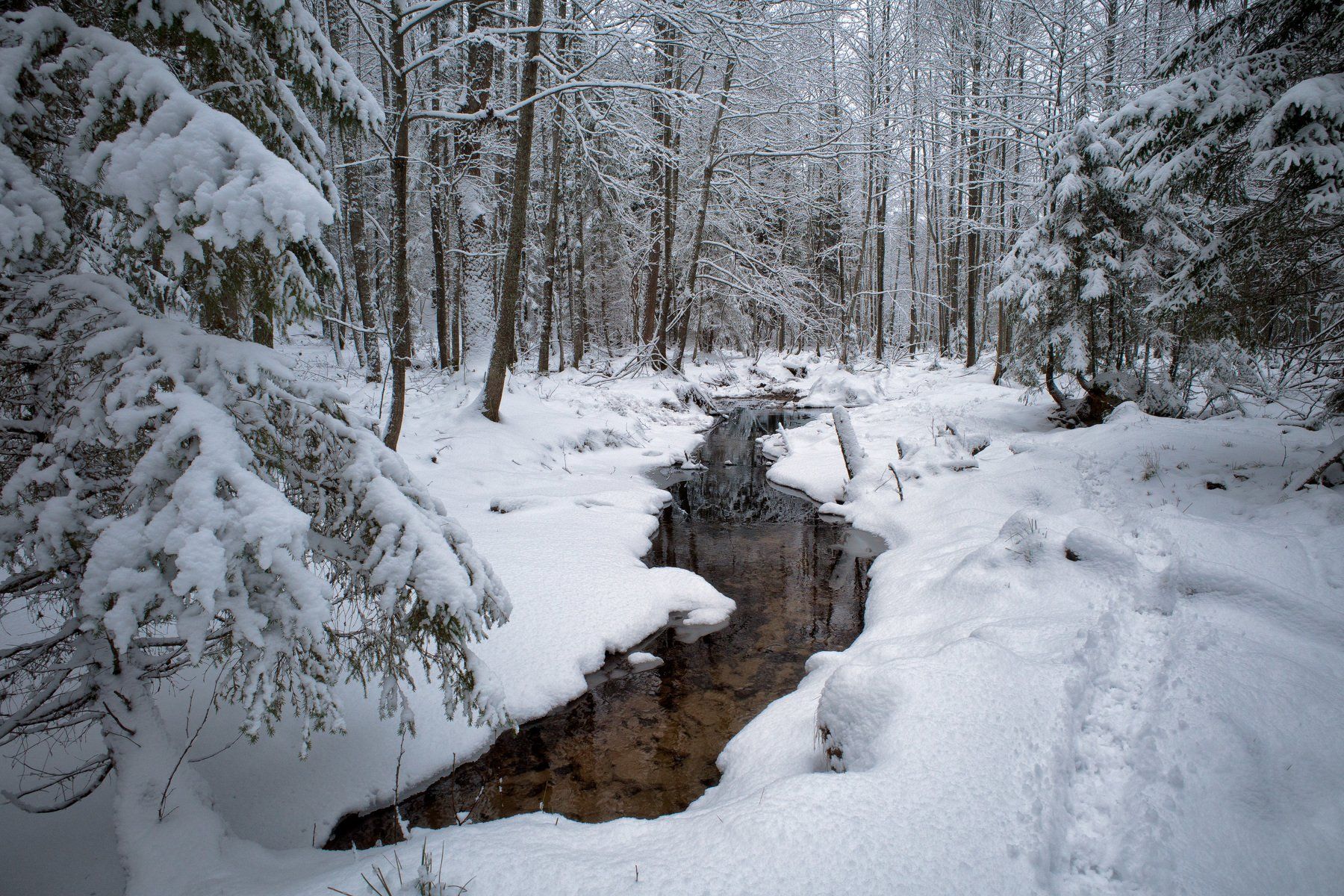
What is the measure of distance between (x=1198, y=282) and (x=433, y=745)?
873cm

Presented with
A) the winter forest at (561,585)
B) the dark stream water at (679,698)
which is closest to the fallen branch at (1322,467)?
the winter forest at (561,585)

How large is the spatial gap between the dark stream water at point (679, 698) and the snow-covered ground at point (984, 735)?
195mm

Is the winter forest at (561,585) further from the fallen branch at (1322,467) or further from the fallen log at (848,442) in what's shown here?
the fallen log at (848,442)

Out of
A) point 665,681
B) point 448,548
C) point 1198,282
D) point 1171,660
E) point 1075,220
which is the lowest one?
point 665,681

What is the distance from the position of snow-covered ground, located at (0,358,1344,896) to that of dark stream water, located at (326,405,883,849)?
Result: 0.19 meters

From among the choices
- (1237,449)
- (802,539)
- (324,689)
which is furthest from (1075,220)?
(324,689)

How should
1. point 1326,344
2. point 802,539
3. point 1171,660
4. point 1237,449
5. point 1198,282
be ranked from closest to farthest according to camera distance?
1. point 1171,660
2. point 1326,344
3. point 1198,282
4. point 1237,449
5. point 802,539

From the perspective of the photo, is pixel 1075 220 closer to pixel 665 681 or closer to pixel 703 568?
pixel 703 568

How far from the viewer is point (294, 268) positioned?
2.25 metres

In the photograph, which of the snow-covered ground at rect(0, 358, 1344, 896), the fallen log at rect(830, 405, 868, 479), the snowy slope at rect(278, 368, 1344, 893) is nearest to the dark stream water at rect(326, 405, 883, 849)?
the snow-covered ground at rect(0, 358, 1344, 896)

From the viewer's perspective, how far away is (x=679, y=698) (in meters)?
4.60

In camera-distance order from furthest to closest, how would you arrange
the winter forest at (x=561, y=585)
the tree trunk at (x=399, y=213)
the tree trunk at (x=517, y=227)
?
the tree trunk at (x=517, y=227), the tree trunk at (x=399, y=213), the winter forest at (x=561, y=585)

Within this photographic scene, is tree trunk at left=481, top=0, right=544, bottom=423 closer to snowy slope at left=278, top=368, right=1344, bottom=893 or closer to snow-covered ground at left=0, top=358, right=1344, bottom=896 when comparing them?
snow-covered ground at left=0, top=358, right=1344, bottom=896

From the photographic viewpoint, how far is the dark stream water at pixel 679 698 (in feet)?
11.4
